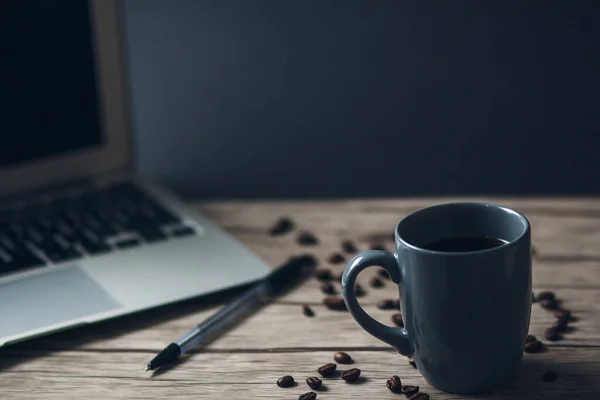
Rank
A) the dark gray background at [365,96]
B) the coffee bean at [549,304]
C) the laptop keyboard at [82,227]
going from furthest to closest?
the dark gray background at [365,96] < the laptop keyboard at [82,227] < the coffee bean at [549,304]

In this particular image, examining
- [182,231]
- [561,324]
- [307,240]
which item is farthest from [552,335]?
[182,231]

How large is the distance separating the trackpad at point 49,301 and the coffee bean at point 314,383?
242 millimetres

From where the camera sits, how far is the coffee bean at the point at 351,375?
792mm

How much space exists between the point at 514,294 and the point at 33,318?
49 centimetres

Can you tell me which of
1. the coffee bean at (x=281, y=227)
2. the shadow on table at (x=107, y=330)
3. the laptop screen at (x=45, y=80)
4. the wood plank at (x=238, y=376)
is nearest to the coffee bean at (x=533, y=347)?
the wood plank at (x=238, y=376)

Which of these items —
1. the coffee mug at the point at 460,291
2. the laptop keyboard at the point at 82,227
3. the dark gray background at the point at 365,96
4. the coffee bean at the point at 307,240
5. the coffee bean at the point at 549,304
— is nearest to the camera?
the coffee mug at the point at 460,291

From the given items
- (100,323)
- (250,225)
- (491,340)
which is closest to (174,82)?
(250,225)

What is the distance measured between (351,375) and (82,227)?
442mm

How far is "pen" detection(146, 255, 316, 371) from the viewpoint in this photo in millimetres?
839

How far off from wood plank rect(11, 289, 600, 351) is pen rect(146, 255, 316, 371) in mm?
14

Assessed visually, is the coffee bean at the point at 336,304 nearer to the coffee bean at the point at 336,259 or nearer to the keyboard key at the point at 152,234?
the coffee bean at the point at 336,259

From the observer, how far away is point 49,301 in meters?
0.91

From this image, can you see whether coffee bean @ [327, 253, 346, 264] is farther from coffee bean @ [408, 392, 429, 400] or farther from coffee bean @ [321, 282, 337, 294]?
coffee bean @ [408, 392, 429, 400]

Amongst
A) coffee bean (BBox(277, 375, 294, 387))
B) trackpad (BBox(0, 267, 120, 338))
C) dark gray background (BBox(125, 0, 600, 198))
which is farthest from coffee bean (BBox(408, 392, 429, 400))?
dark gray background (BBox(125, 0, 600, 198))
